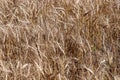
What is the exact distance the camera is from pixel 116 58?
2393 millimetres

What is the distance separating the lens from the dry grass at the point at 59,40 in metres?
2.16

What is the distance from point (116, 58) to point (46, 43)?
0.48m

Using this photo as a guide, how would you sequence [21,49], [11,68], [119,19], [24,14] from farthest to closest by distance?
[119,19] < [24,14] < [21,49] < [11,68]

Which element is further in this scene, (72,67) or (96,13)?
(96,13)

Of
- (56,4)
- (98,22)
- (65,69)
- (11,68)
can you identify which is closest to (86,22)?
(98,22)

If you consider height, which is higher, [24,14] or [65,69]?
[24,14]

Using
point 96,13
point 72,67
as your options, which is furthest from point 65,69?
point 96,13

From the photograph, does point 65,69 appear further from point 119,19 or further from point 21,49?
point 119,19

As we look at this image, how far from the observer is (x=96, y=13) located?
101 inches

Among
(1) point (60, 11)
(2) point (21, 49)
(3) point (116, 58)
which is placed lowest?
(3) point (116, 58)

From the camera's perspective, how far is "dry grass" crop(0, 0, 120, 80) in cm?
216

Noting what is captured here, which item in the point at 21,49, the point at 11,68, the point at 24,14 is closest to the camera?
the point at 11,68

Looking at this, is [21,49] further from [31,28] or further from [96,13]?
[96,13]

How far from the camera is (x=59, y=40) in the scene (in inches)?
93.3
